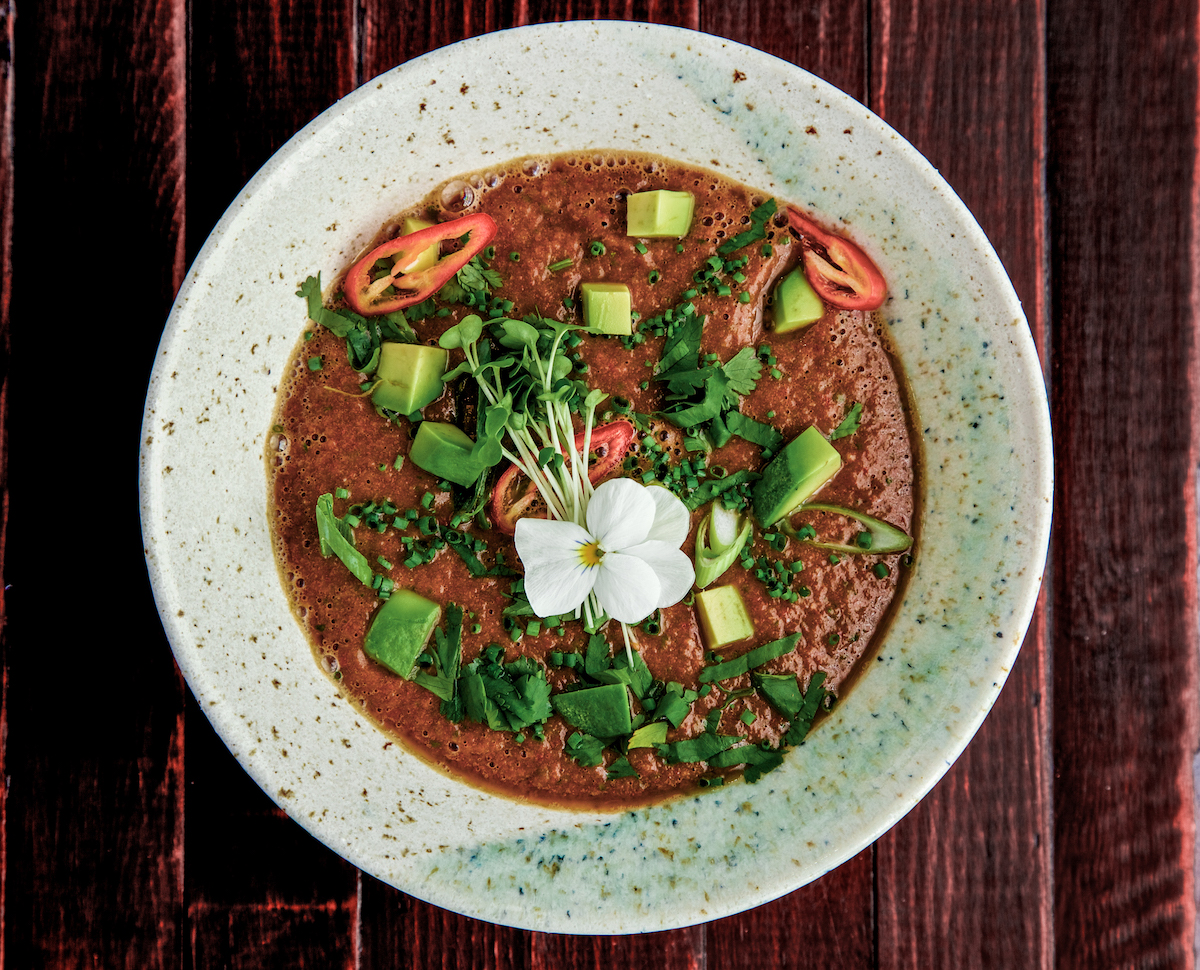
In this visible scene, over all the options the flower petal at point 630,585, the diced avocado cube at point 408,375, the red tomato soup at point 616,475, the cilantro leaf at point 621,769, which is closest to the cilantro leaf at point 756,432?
the red tomato soup at point 616,475

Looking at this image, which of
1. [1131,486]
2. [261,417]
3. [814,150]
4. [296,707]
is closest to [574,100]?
[814,150]

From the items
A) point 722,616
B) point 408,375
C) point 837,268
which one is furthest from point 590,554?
point 837,268

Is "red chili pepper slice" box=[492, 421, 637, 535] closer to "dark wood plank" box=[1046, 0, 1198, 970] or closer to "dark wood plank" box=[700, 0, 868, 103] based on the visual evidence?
"dark wood plank" box=[700, 0, 868, 103]

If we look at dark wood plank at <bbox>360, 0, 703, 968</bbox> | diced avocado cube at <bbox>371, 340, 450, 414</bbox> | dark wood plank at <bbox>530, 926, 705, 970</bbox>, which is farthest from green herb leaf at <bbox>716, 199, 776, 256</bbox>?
dark wood plank at <bbox>530, 926, 705, 970</bbox>

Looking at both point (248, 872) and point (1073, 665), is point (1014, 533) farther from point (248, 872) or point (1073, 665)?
point (248, 872)

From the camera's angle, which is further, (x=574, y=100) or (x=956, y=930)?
(x=956, y=930)

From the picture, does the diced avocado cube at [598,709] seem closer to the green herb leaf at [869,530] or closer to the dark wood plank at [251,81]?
the green herb leaf at [869,530]

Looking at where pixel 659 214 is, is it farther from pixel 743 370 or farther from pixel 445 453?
pixel 445 453
